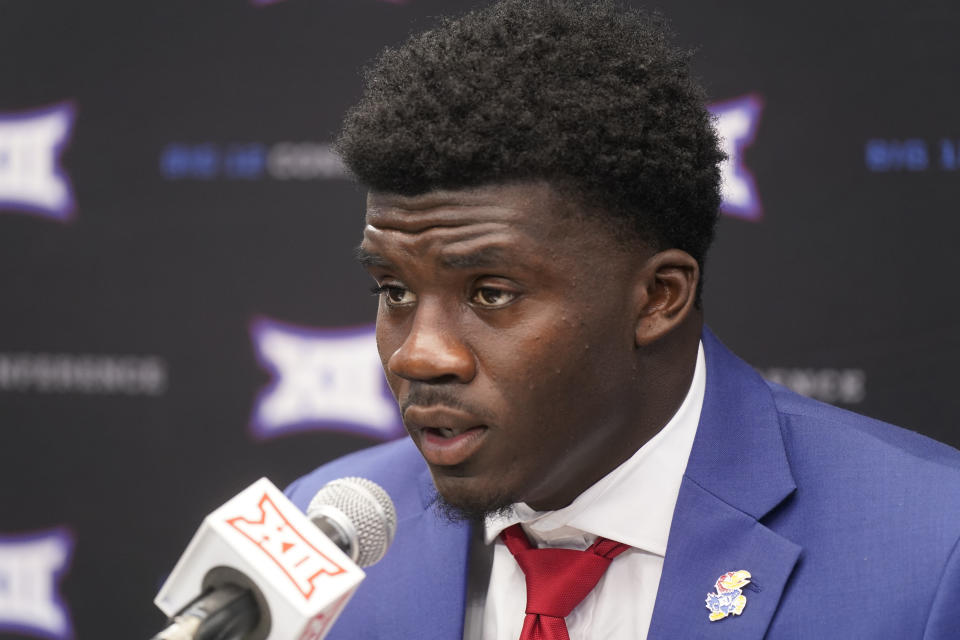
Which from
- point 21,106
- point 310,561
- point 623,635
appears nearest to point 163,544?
point 21,106

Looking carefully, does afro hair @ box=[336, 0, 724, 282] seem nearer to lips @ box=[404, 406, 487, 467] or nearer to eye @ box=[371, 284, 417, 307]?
eye @ box=[371, 284, 417, 307]

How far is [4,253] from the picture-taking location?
2578mm

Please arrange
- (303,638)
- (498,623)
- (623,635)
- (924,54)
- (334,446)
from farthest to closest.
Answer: (334,446) < (924,54) < (498,623) < (623,635) < (303,638)

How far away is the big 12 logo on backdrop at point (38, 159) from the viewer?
252 cm

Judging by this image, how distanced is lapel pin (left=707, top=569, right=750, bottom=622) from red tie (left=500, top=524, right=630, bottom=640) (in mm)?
156

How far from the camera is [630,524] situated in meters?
1.44

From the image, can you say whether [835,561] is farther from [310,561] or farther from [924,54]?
[924,54]

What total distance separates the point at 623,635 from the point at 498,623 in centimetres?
20

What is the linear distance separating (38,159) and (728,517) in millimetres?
1942

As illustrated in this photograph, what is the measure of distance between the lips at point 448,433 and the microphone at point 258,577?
0.26 meters

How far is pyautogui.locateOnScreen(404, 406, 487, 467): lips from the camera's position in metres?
1.28

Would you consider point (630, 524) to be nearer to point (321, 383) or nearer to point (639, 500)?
point (639, 500)

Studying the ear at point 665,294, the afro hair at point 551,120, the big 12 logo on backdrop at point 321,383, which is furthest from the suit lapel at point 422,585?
the big 12 logo on backdrop at point 321,383

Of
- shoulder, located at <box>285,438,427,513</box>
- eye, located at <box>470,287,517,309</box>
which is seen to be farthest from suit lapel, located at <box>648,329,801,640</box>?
shoulder, located at <box>285,438,427,513</box>
